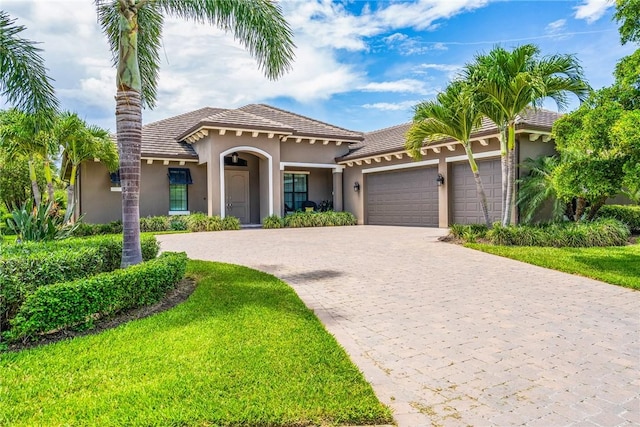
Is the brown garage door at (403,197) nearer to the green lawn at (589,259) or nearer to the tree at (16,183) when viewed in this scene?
the green lawn at (589,259)

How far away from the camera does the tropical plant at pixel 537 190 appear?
40.7 ft

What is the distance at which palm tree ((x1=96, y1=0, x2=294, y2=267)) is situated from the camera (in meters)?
6.43

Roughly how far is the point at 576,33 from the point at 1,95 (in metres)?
14.4

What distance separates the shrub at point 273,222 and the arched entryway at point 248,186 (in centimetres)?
56

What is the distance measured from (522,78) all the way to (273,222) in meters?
11.9

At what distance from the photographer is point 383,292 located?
20.8 ft

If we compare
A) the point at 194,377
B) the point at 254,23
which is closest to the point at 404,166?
the point at 254,23

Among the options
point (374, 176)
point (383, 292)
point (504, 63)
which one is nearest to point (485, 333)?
point (383, 292)

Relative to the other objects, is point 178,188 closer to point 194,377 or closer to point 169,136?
point 169,136

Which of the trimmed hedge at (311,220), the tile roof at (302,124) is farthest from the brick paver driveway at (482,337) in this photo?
the tile roof at (302,124)

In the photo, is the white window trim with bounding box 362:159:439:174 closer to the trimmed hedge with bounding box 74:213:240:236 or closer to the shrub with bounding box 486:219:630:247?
the shrub with bounding box 486:219:630:247

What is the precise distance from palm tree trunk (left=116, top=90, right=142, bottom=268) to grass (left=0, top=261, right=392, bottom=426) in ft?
6.49

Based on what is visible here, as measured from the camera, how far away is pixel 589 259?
877cm

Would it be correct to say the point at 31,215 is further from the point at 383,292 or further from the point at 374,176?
the point at 374,176
